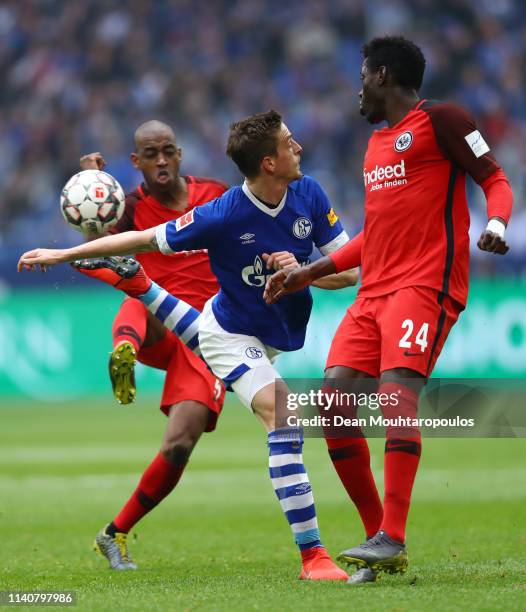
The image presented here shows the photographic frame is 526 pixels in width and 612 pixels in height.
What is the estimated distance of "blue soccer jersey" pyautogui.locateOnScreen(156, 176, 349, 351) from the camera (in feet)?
18.4

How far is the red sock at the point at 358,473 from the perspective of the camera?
17.8 ft

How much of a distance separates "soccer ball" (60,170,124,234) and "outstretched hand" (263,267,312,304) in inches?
55.1

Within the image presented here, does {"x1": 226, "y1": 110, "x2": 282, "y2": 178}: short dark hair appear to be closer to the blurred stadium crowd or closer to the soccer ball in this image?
the soccer ball

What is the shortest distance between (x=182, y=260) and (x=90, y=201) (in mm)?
→ 1046

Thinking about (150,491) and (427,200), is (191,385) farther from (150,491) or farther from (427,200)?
(427,200)

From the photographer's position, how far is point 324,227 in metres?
5.94

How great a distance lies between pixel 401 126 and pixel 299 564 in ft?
7.32

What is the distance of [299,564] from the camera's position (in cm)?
605

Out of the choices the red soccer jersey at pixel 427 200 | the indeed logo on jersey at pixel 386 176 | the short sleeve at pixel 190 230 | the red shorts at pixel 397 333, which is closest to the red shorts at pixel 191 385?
the short sleeve at pixel 190 230

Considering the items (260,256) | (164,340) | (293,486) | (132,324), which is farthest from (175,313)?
(293,486)

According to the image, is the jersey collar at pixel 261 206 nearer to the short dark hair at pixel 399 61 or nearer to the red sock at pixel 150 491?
the short dark hair at pixel 399 61

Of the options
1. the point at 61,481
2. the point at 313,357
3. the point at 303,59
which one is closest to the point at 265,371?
Result: the point at 61,481

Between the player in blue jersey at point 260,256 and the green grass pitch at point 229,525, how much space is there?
481mm

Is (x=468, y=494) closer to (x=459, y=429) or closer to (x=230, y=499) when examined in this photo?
(x=230, y=499)
